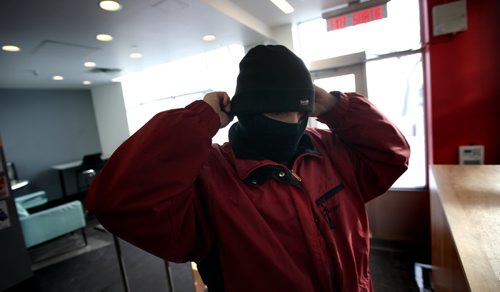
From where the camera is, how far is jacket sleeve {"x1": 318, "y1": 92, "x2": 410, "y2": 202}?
0.81 meters

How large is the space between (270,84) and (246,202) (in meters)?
0.32

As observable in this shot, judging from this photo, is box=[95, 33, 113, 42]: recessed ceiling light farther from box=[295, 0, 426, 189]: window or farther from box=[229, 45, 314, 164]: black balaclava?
box=[229, 45, 314, 164]: black balaclava

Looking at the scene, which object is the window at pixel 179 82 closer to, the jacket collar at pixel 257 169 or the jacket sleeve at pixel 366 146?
the jacket sleeve at pixel 366 146

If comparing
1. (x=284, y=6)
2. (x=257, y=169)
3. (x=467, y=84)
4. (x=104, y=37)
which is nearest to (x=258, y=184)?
(x=257, y=169)

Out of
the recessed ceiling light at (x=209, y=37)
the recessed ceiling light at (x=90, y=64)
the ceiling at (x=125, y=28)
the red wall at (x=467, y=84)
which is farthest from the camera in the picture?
the recessed ceiling light at (x=90, y=64)

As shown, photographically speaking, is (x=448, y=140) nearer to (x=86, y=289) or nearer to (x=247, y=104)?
(x=247, y=104)

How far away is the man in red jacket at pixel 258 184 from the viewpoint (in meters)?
0.54

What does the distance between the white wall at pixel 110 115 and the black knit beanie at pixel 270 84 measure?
565cm

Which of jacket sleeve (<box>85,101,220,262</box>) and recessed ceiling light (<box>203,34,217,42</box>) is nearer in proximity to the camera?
jacket sleeve (<box>85,101,220,262</box>)

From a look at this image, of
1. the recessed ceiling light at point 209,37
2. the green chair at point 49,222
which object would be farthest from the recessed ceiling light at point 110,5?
the green chair at point 49,222

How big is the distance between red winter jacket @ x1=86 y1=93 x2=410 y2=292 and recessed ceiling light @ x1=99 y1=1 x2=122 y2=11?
6.47 feet

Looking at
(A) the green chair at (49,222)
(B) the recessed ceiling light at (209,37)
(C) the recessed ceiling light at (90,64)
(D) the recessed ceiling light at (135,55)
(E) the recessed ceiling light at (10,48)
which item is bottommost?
(A) the green chair at (49,222)

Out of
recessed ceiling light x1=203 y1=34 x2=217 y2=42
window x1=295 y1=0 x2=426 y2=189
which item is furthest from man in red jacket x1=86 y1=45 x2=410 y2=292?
recessed ceiling light x1=203 y1=34 x2=217 y2=42

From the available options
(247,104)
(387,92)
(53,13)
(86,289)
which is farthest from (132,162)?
(387,92)
